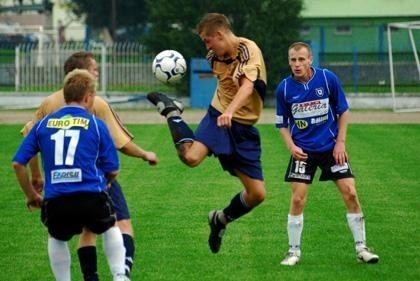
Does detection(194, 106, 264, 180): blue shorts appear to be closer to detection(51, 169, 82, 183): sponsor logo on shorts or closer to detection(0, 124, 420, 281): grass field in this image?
detection(0, 124, 420, 281): grass field

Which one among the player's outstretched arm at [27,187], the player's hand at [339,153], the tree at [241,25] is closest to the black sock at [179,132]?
the player's hand at [339,153]

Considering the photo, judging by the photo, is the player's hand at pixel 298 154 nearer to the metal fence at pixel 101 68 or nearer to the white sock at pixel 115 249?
the white sock at pixel 115 249

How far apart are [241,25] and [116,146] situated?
2765cm

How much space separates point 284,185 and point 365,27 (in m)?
36.4

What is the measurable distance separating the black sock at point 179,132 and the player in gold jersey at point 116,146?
1.15m

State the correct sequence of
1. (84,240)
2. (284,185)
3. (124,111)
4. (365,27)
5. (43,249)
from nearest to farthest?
(84,240)
(43,249)
(284,185)
(124,111)
(365,27)

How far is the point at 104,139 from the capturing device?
7383 millimetres

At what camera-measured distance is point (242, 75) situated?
9.15 meters

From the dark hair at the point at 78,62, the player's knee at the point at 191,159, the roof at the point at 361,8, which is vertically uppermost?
the roof at the point at 361,8

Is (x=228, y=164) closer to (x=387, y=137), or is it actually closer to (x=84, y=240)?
(x=84, y=240)

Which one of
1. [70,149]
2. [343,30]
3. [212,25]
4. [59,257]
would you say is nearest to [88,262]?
[59,257]

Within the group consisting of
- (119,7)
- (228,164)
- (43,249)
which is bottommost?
(43,249)

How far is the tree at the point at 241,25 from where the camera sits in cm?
3425

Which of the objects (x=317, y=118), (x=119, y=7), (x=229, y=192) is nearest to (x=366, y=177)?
(x=229, y=192)
